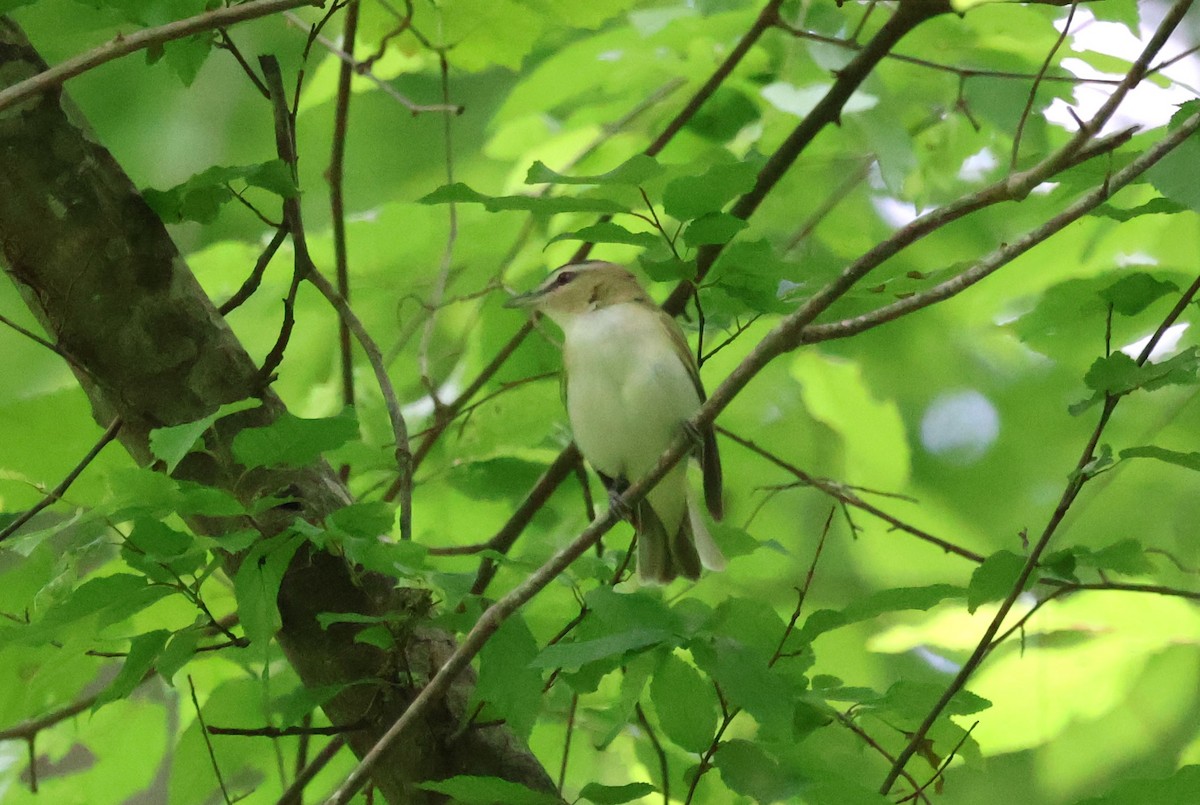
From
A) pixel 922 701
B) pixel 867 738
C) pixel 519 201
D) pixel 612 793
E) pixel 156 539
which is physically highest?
pixel 519 201

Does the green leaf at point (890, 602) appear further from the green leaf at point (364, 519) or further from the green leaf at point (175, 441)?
the green leaf at point (175, 441)

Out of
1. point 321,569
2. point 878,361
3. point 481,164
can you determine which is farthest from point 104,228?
point 878,361

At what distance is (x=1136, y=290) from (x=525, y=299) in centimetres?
117

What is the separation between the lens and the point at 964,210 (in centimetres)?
120

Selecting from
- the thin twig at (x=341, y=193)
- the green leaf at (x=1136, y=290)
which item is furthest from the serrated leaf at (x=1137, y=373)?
the thin twig at (x=341, y=193)

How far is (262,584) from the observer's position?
1.37 meters

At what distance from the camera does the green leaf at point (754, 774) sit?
133 centimetres

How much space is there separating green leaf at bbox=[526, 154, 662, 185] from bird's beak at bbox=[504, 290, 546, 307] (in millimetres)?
941

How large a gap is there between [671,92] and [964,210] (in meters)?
1.47

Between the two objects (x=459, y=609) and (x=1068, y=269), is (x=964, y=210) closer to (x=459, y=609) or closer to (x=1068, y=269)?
(x=459, y=609)

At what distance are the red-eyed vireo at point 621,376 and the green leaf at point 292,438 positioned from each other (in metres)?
1.12

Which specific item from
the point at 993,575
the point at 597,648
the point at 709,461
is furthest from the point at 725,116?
the point at 597,648

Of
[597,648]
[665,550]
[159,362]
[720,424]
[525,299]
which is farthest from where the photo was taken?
[665,550]

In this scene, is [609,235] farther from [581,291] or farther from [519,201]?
[581,291]
